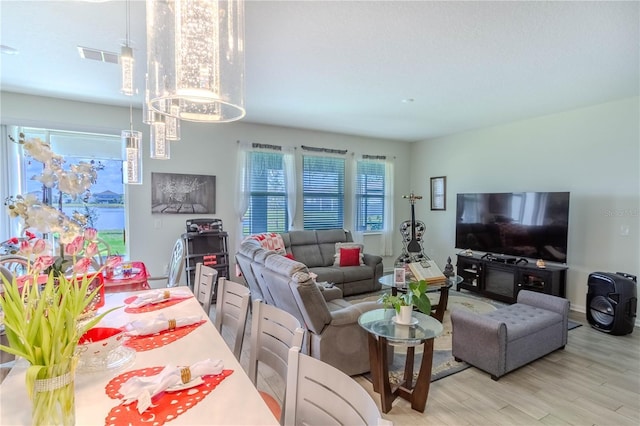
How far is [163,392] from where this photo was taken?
1.08 meters

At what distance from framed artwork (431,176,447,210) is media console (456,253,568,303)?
129 cm

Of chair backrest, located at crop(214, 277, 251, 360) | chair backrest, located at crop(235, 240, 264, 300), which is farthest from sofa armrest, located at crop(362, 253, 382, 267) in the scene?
chair backrest, located at crop(214, 277, 251, 360)

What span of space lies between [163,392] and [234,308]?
0.93m

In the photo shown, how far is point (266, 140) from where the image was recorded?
539 cm

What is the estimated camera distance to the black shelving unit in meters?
4.45

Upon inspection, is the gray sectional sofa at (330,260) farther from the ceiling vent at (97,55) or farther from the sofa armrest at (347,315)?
the ceiling vent at (97,55)

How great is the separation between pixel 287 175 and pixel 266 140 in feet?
2.20

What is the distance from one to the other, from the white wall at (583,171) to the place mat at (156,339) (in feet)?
15.9

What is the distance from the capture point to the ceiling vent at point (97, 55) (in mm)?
2643

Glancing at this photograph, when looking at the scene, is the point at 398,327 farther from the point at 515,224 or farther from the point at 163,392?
the point at 515,224

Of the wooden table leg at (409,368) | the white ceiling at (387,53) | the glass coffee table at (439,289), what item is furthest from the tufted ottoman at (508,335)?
the white ceiling at (387,53)

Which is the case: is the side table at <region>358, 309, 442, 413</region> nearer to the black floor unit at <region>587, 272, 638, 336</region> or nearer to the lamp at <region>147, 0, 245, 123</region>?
the lamp at <region>147, 0, 245, 123</region>

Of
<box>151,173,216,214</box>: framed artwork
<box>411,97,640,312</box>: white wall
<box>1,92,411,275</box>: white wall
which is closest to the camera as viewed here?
<box>411,97,640,312</box>: white wall

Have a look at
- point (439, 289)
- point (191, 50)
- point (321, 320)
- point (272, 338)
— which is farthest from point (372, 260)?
point (191, 50)
